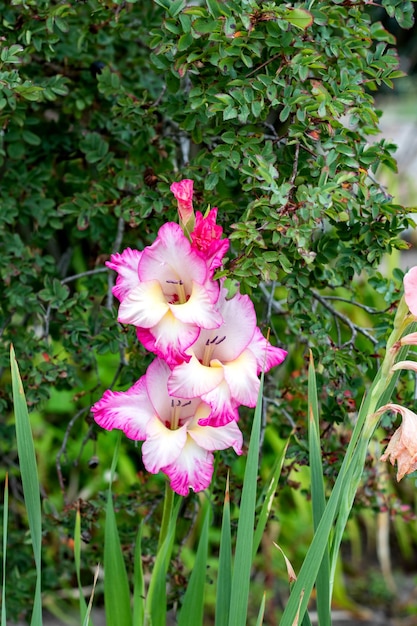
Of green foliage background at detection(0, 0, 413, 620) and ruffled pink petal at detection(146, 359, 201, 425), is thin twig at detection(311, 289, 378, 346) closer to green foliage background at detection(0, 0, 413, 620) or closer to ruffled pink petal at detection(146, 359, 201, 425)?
green foliage background at detection(0, 0, 413, 620)

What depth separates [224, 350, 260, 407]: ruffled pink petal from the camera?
2.83 ft

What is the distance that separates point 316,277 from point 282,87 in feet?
0.95

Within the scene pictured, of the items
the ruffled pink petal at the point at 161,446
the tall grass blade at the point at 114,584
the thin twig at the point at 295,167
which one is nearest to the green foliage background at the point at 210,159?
the thin twig at the point at 295,167

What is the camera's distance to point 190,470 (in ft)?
2.87

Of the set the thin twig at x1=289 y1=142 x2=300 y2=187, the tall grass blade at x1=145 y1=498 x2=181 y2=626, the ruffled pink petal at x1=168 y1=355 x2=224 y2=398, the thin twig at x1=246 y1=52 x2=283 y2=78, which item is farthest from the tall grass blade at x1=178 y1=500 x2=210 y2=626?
the thin twig at x1=246 y1=52 x2=283 y2=78

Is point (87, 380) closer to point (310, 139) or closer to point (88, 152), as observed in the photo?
point (88, 152)

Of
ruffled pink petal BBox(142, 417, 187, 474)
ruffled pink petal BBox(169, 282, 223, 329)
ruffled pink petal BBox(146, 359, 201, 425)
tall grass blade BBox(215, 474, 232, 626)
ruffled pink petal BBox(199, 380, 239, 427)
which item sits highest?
ruffled pink petal BBox(169, 282, 223, 329)

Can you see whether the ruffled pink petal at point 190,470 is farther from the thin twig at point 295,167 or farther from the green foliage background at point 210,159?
the thin twig at point 295,167

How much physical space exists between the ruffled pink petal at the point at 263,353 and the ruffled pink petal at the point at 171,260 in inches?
3.4

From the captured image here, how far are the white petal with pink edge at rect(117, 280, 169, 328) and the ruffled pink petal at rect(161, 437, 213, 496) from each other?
149 mm

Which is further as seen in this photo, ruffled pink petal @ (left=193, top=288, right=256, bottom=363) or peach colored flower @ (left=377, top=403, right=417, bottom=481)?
ruffled pink petal @ (left=193, top=288, right=256, bottom=363)

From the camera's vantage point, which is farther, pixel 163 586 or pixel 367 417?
pixel 163 586

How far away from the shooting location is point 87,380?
8.33 feet

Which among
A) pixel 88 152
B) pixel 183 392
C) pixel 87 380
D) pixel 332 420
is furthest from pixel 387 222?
pixel 87 380
